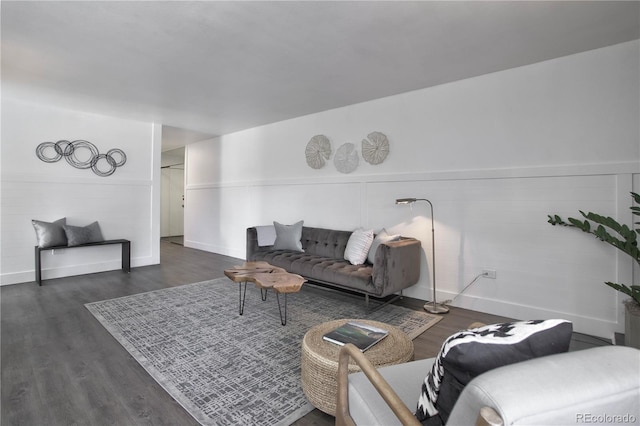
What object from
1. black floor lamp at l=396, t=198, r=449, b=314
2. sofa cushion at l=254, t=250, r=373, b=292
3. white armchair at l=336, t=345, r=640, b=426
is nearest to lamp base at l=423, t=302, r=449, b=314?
black floor lamp at l=396, t=198, r=449, b=314

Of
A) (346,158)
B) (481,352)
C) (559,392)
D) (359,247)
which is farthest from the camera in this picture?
(346,158)

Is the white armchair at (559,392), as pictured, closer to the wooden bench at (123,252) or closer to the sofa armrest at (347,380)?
the sofa armrest at (347,380)

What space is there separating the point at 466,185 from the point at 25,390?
164 inches

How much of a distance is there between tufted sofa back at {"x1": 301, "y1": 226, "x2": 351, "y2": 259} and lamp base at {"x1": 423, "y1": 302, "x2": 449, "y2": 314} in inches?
49.6

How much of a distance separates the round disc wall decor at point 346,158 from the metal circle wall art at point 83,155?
378 cm

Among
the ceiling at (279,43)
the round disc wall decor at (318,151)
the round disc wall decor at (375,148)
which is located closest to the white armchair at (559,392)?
the ceiling at (279,43)

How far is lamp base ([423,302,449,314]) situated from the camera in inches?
136

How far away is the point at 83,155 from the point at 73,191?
1.98 feet

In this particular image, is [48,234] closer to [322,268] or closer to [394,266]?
[322,268]

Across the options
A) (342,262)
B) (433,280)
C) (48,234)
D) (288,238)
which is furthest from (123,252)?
(433,280)

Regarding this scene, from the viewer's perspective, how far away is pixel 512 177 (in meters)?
3.31

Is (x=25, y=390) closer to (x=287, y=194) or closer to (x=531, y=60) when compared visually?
(x=287, y=194)

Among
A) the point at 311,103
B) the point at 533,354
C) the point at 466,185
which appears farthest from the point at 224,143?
the point at 533,354

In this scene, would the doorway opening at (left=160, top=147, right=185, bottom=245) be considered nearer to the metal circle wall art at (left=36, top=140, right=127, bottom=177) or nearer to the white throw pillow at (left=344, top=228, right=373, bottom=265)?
the metal circle wall art at (left=36, top=140, right=127, bottom=177)
